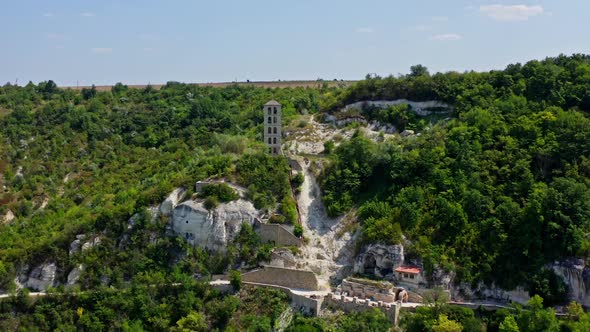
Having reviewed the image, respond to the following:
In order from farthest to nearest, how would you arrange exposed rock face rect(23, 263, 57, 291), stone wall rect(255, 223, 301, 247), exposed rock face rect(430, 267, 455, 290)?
exposed rock face rect(23, 263, 57, 291) → stone wall rect(255, 223, 301, 247) → exposed rock face rect(430, 267, 455, 290)

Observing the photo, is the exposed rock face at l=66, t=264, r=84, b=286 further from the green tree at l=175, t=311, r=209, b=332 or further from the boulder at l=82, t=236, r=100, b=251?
the green tree at l=175, t=311, r=209, b=332

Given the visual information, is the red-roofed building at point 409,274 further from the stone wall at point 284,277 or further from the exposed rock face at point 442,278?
the stone wall at point 284,277

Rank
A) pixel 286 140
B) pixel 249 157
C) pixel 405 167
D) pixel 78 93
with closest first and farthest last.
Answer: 1. pixel 405 167
2. pixel 249 157
3. pixel 286 140
4. pixel 78 93

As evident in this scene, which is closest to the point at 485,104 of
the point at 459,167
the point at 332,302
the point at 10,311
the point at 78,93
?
the point at 459,167

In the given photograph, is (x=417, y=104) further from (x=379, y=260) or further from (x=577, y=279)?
(x=577, y=279)

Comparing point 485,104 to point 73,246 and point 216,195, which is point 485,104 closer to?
point 216,195

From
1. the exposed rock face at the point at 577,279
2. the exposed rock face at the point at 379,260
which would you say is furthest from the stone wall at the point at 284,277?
the exposed rock face at the point at 577,279

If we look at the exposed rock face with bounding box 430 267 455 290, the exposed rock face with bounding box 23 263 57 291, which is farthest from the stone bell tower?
the exposed rock face with bounding box 23 263 57 291
